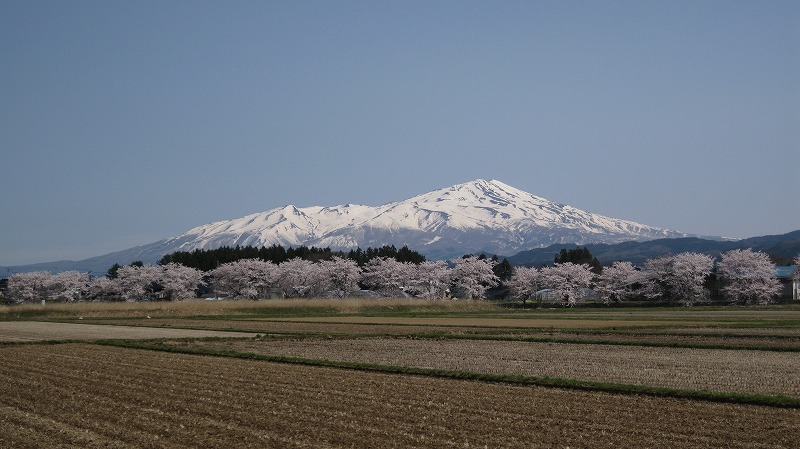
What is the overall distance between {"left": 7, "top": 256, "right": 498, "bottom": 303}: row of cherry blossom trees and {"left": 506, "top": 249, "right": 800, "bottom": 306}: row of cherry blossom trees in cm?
1020

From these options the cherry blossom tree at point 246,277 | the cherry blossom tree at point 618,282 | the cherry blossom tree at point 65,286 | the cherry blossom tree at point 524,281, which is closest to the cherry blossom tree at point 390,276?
the cherry blossom tree at point 246,277

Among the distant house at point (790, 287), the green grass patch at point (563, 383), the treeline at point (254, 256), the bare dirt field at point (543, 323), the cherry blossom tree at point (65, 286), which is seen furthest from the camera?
the treeline at point (254, 256)

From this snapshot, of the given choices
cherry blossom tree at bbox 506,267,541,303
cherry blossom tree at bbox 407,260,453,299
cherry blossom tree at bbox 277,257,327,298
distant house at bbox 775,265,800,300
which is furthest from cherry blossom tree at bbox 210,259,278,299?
distant house at bbox 775,265,800,300

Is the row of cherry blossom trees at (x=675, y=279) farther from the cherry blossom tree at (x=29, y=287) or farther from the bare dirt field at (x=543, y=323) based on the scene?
the cherry blossom tree at (x=29, y=287)

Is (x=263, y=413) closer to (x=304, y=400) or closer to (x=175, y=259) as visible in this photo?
(x=304, y=400)

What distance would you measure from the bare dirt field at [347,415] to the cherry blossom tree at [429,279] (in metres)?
95.0

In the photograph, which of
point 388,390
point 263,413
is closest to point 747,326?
point 388,390

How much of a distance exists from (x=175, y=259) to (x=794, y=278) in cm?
8901

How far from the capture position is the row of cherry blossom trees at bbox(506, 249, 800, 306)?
88.4 meters

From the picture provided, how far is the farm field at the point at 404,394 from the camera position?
12.1 m

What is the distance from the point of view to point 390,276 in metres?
112

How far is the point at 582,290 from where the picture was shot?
111 m

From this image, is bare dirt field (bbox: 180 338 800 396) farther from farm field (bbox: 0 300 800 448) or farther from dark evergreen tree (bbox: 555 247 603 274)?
dark evergreen tree (bbox: 555 247 603 274)

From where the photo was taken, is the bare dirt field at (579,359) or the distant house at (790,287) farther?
Answer: the distant house at (790,287)
